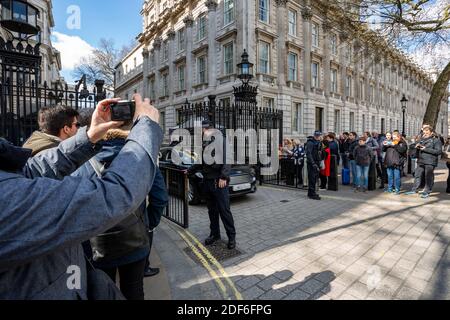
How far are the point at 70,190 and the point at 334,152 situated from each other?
9672mm

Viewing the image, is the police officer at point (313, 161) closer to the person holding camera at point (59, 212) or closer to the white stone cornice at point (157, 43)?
the person holding camera at point (59, 212)

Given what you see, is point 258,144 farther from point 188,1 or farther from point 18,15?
point 188,1

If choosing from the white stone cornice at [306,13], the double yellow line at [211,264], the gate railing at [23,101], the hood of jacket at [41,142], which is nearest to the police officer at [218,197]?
the double yellow line at [211,264]

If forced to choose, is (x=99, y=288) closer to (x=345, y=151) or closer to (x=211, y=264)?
(x=211, y=264)

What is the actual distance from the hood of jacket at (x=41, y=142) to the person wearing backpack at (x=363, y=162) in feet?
28.1

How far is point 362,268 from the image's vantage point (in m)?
3.44

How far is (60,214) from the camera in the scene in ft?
2.64

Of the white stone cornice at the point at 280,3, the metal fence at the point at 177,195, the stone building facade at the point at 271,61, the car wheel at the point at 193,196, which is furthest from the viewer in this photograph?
the white stone cornice at the point at 280,3

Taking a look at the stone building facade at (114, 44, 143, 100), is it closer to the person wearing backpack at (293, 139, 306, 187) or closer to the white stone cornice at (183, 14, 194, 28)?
the white stone cornice at (183, 14, 194, 28)

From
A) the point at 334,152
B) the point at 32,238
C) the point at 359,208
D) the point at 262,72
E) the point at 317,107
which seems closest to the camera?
the point at 32,238

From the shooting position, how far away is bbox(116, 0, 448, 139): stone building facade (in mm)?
18828

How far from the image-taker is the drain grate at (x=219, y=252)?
12.8ft

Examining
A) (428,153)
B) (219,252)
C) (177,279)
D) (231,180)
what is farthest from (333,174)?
(177,279)
